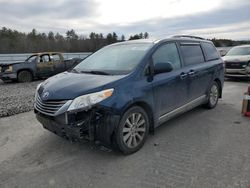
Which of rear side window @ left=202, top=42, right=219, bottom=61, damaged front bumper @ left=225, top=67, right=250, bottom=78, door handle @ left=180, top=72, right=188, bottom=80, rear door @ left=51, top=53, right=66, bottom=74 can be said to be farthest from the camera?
rear door @ left=51, top=53, right=66, bottom=74

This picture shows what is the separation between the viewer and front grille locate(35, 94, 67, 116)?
10.3 ft

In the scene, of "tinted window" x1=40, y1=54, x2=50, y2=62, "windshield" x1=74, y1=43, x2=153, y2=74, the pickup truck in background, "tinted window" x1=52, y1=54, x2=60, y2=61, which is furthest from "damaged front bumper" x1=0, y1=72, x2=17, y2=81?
"windshield" x1=74, y1=43, x2=153, y2=74

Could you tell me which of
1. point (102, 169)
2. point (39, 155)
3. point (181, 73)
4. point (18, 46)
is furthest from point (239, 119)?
point (18, 46)

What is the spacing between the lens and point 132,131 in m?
3.49

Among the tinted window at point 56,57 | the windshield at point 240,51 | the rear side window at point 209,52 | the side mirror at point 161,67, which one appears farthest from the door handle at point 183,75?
the tinted window at point 56,57

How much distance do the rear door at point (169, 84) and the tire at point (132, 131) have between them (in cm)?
41

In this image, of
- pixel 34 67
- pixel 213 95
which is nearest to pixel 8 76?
pixel 34 67

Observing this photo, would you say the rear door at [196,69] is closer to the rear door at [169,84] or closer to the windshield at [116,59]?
the rear door at [169,84]

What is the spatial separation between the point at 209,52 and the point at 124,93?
3393 mm

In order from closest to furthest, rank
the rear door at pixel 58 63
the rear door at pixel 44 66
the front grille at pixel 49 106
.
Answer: the front grille at pixel 49 106
the rear door at pixel 44 66
the rear door at pixel 58 63

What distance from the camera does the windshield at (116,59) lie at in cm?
375

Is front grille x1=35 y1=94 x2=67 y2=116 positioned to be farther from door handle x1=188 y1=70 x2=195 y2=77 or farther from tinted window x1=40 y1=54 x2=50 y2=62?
tinted window x1=40 y1=54 x2=50 y2=62

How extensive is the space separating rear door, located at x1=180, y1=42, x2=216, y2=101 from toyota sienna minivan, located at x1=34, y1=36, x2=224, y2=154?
2cm

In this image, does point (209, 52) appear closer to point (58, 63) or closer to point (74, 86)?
point (74, 86)
